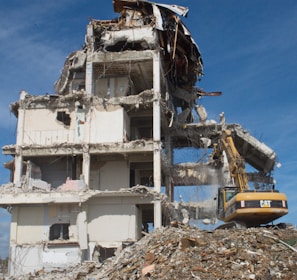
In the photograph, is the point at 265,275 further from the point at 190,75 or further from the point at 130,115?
the point at 190,75

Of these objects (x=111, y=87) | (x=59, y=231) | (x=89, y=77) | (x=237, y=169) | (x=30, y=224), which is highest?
(x=89, y=77)

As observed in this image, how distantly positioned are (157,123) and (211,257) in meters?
18.0

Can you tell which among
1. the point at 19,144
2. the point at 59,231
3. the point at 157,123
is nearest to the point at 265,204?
the point at 157,123

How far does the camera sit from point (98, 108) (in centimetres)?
3219

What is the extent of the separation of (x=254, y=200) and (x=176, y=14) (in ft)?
64.8

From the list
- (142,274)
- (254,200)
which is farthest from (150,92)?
(142,274)

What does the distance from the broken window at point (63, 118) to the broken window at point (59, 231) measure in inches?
296

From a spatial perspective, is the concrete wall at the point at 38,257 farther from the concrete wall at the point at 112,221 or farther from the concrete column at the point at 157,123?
the concrete column at the point at 157,123

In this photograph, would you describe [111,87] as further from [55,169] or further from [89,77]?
[55,169]

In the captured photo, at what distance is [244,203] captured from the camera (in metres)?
20.3

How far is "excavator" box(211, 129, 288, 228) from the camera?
2027 cm

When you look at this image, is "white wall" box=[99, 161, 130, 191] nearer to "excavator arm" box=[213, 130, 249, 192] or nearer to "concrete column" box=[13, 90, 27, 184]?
"concrete column" box=[13, 90, 27, 184]

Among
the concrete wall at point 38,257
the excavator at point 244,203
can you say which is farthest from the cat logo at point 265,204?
the concrete wall at point 38,257

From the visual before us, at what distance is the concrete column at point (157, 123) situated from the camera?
1176 inches
